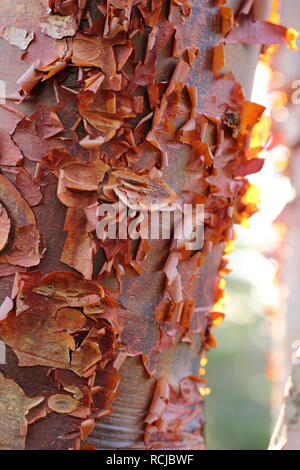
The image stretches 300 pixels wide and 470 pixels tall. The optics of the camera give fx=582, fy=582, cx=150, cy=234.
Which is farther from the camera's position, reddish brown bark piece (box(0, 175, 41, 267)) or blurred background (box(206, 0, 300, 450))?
blurred background (box(206, 0, 300, 450))

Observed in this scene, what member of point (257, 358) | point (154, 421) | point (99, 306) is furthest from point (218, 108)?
point (257, 358)

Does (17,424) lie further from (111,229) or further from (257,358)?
(257,358)

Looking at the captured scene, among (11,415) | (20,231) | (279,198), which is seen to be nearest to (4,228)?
(20,231)

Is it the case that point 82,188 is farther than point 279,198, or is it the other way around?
point 279,198

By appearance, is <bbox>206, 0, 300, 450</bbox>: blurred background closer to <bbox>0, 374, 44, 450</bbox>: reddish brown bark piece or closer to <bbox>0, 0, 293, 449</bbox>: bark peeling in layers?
<bbox>0, 0, 293, 449</bbox>: bark peeling in layers

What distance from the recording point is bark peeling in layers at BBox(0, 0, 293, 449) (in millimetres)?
649

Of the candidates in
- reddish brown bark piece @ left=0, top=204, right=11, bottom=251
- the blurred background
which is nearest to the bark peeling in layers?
reddish brown bark piece @ left=0, top=204, right=11, bottom=251

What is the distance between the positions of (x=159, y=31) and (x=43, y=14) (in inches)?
5.3

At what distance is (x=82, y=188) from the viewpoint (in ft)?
2.13

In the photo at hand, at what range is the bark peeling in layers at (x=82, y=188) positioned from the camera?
649 millimetres

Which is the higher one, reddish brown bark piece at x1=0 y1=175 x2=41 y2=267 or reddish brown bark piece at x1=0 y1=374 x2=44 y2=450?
reddish brown bark piece at x1=0 y1=175 x2=41 y2=267

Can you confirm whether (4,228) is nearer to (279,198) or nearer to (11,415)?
(11,415)

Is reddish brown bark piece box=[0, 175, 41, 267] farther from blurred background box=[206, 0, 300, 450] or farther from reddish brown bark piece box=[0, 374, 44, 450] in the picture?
blurred background box=[206, 0, 300, 450]

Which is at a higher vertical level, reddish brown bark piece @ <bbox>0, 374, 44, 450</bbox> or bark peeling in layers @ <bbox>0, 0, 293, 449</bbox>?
bark peeling in layers @ <bbox>0, 0, 293, 449</bbox>
